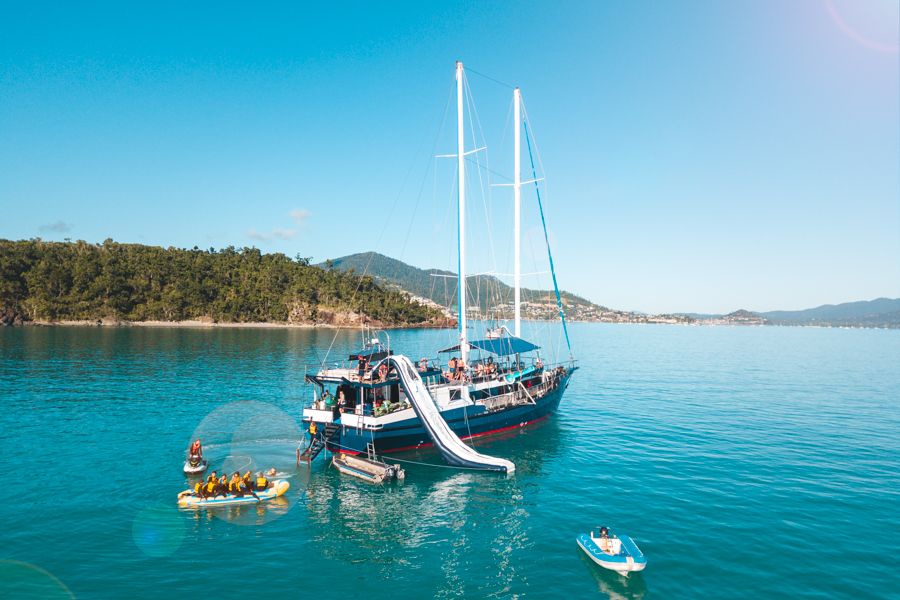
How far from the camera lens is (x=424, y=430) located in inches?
1213

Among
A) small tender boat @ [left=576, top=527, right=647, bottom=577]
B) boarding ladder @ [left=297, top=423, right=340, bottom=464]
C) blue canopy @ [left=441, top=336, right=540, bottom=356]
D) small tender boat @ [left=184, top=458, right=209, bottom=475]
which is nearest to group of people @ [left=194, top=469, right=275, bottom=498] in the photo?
small tender boat @ [left=184, top=458, right=209, bottom=475]

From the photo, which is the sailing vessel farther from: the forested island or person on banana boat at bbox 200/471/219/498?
the forested island

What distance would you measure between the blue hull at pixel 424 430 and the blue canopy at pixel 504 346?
4759 mm

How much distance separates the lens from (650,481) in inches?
1067

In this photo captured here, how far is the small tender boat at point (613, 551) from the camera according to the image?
1719 cm

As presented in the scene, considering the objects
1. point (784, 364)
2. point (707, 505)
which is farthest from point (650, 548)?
point (784, 364)

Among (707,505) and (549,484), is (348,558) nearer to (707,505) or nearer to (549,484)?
(549,484)

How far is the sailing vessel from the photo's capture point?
2947 cm

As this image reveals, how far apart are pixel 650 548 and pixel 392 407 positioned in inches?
689

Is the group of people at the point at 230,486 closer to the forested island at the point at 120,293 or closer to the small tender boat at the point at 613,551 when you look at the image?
the small tender boat at the point at 613,551

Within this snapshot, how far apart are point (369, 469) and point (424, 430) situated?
5.00 meters

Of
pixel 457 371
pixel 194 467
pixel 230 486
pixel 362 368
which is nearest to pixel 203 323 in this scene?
pixel 362 368

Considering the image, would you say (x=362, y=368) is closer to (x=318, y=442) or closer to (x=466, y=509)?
(x=318, y=442)

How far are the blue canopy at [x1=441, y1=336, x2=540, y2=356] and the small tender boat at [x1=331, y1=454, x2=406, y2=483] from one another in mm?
12641
